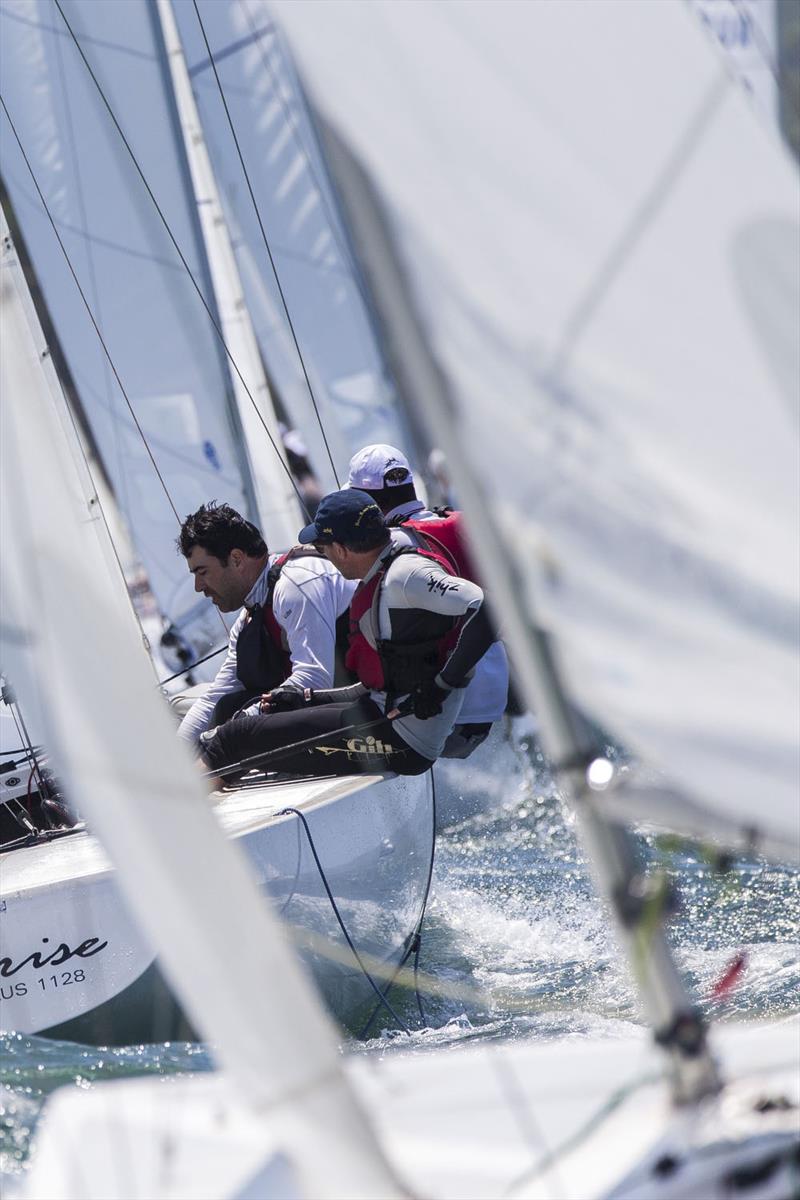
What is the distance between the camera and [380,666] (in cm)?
348

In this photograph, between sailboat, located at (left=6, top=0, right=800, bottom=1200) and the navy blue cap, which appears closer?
sailboat, located at (left=6, top=0, right=800, bottom=1200)

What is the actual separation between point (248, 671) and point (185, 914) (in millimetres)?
2564

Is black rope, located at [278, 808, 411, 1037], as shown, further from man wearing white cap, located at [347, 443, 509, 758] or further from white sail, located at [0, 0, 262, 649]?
white sail, located at [0, 0, 262, 649]

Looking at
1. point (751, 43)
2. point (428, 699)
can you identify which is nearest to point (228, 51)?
point (751, 43)

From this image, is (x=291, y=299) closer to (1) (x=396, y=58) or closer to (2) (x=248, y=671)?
Result: (2) (x=248, y=671)

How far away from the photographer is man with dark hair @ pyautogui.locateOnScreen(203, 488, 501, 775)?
326 cm

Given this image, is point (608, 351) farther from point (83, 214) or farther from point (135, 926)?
point (83, 214)

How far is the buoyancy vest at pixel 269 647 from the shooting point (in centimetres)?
379

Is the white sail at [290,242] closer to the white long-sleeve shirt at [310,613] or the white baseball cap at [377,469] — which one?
the white baseball cap at [377,469]

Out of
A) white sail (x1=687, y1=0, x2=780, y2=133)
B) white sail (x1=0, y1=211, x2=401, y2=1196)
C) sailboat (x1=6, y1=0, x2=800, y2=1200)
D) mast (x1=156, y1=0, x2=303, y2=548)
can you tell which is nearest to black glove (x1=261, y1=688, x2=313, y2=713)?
white sail (x1=687, y1=0, x2=780, y2=133)

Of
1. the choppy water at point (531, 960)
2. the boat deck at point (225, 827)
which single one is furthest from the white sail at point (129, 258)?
the boat deck at point (225, 827)

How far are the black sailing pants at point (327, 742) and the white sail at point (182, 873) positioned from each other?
206 centimetres

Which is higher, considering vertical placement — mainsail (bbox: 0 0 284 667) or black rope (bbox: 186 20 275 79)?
black rope (bbox: 186 20 275 79)

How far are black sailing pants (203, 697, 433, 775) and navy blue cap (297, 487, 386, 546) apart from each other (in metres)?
0.49
